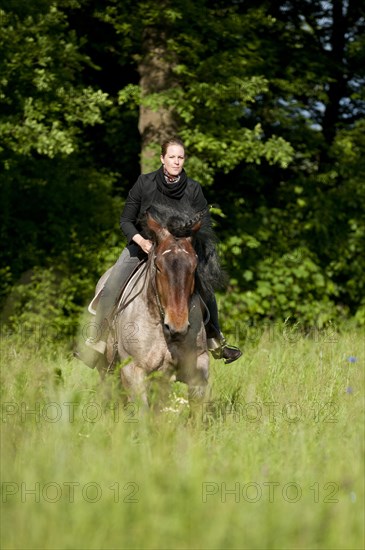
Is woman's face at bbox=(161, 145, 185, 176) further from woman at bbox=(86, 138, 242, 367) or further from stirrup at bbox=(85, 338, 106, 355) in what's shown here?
stirrup at bbox=(85, 338, 106, 355)

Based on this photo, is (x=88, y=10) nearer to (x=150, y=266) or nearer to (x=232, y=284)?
(x=232, y=284)

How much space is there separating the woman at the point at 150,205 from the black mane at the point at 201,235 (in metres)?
0.12

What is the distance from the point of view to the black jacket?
275 inches

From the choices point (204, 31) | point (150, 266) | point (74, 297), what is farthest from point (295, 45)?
point (150, 266)

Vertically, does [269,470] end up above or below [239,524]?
below

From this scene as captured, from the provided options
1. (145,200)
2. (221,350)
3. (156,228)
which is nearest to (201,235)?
(156,228)

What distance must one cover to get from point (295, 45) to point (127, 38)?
3.95m

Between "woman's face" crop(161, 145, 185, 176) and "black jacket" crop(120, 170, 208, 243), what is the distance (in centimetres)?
24

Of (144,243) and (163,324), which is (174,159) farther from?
(163,324)

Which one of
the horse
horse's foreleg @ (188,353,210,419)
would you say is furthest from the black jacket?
horse's foreleg @ (188,353,210,419)

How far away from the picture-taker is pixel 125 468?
14.9 ft

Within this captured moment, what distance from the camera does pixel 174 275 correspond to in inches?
232

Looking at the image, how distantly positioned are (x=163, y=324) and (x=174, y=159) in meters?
1.43

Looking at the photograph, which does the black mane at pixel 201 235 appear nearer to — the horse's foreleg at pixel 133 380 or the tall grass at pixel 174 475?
the horse's foreleg at pixel 133 380
